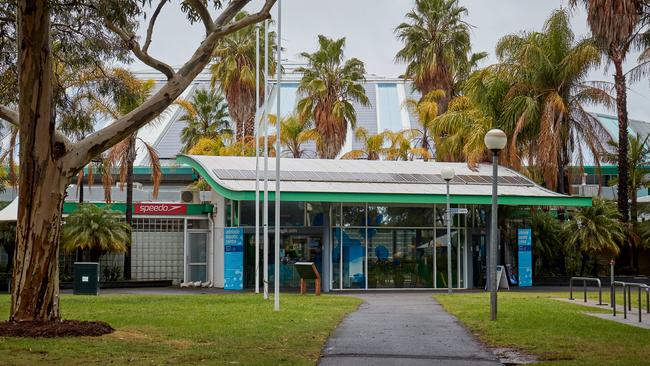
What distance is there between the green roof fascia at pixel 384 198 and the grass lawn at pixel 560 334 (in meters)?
9.36

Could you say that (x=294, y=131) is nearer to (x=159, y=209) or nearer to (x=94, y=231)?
(x=159, y=209)

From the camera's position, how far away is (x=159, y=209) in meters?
34.9

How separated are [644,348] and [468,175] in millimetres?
21832

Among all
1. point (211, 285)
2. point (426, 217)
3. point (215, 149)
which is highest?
point (215, 149)

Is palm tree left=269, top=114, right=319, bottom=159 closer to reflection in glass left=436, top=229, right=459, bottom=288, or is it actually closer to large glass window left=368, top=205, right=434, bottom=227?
large glass window left=368, top=205, right=434, bottom=227

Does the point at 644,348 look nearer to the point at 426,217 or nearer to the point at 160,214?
the point at 426,217

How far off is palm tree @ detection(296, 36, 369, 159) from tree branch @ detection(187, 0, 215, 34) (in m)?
27.1

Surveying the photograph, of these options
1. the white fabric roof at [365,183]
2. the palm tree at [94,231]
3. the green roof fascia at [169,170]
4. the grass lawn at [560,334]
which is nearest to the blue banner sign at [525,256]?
the white fabric roof at [365,183]

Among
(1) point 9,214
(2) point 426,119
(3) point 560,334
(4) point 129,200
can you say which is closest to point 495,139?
(3) point 560,334

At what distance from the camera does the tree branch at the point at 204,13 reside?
621 inches

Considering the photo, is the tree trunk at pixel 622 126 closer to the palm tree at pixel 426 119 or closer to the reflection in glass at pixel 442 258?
the reflection in glass at pixel 442 258

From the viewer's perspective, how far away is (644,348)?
42.4 feet

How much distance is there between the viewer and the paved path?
1199cm

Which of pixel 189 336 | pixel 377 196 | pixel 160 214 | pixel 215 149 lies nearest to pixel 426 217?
pixel 377 196
